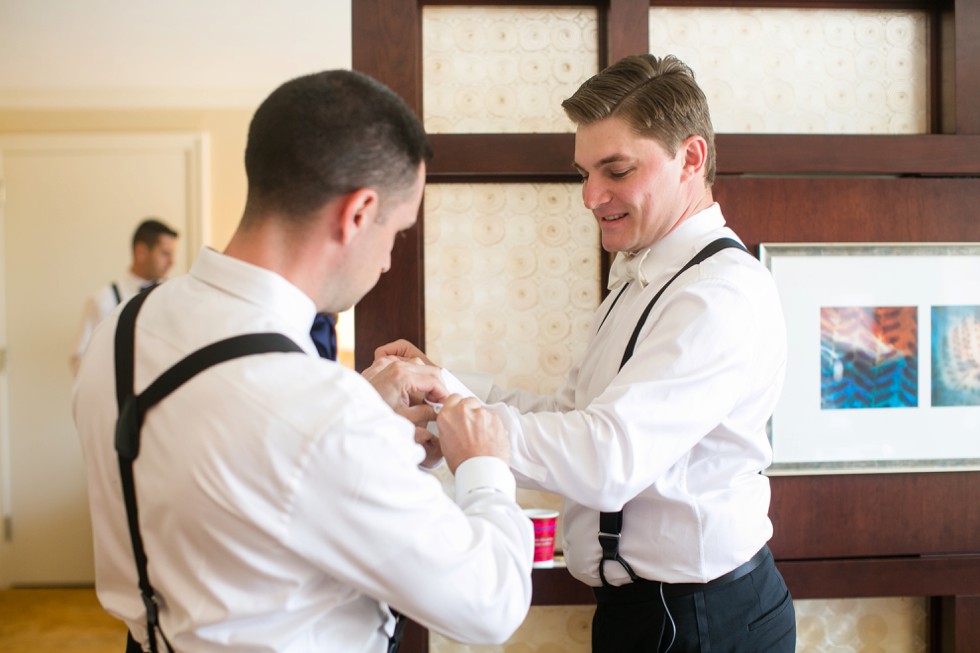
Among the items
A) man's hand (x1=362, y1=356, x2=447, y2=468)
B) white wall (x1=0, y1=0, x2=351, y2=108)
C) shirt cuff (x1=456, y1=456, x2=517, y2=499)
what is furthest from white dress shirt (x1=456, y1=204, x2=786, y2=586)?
white wall (x1=0, y1=0, x2=351, y2=108)

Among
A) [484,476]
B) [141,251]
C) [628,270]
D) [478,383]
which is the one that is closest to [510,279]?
[478,383]

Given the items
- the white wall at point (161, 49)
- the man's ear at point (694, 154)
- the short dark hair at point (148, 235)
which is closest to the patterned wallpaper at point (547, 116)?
the man's ear at point (694, 154)

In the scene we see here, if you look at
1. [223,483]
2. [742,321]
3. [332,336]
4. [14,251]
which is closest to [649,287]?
[742,321]

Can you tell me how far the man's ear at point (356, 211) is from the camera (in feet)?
3.32

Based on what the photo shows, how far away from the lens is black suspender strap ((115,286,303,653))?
0.93 metres

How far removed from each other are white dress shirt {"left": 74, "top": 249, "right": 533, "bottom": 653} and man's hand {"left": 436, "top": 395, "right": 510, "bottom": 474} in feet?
0.48

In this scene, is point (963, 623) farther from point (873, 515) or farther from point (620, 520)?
point (620, 520)

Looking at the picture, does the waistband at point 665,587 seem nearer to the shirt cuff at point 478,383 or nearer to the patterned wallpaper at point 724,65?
the shirt cuff at point 478,383

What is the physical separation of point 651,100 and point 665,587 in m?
0.86

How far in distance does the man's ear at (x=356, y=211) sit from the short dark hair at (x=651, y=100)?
2.32ft

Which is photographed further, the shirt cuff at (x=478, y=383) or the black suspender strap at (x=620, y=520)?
the shirt cuff at (x=478, y=383)

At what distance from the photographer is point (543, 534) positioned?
1940mm

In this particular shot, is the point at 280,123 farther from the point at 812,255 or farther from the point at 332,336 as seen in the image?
the point at 812,255

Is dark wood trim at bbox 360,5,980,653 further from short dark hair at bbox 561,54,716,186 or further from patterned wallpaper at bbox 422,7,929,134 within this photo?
short dark hair at bbox 561,54,716,186
